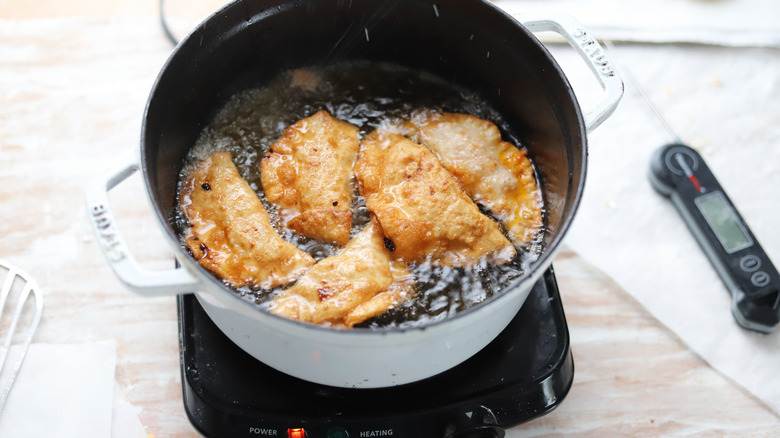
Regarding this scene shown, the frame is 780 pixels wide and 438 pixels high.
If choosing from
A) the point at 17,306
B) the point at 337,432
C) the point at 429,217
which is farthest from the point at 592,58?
the point at 17,306

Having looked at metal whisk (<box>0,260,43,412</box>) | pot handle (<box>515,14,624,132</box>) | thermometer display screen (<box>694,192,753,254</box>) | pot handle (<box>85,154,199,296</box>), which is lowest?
metal whisk (<box>0,260,43,412</box>)

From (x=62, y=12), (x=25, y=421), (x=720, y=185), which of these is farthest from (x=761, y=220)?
(x=62, y=12)

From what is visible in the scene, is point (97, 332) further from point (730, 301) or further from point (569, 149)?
point (730, 301)

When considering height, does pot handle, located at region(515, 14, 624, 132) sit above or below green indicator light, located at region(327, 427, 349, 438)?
above

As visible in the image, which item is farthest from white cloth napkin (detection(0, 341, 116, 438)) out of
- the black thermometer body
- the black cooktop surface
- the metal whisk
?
the black thermometer body

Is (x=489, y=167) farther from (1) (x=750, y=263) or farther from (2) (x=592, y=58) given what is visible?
(1) (x=750, y=263)

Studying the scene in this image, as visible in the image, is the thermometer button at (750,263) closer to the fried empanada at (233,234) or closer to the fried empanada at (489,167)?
the fried empanada at (489,167)

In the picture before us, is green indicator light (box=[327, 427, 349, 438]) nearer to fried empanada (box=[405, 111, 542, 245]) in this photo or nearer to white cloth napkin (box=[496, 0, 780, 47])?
fried empanada (box=[405, 111, 542, 245])

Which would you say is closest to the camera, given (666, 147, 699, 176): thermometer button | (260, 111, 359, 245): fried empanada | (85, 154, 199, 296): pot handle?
(85, 154, 199, 296): pot handle
